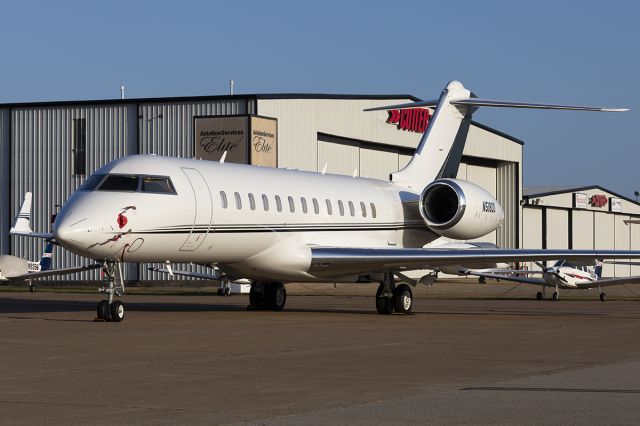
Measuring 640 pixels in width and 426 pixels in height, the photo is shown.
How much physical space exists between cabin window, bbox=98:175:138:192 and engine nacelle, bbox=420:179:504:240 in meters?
8.48

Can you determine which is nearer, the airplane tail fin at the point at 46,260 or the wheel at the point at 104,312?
the wheel at the point at 104,312

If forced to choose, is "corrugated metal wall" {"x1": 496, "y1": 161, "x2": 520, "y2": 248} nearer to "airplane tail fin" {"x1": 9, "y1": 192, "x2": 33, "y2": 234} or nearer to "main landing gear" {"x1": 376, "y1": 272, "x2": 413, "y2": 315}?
"airplane tail fin" {"x1": 9, "y1": 192, "x2": 33, "y2": 234}

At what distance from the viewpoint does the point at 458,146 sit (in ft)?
97.2

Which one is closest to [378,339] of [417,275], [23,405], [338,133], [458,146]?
[23,405]

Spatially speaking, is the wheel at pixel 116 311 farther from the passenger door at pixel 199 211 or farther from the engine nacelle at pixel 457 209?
the engine nacelle at pixel 457 209

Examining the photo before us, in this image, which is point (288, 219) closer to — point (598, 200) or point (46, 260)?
point (46, 260)

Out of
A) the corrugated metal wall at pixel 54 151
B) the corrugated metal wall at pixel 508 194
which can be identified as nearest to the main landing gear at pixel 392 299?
the corrugated metal wall at pixel 54 151

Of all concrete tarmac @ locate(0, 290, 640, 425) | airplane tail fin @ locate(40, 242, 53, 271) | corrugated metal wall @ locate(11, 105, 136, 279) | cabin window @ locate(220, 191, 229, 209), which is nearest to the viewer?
concrete tarmac @ locate(0, 290, 640, 425)

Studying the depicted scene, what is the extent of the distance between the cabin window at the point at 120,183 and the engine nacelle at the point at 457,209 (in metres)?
8.48

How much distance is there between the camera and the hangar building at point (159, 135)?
46.6m

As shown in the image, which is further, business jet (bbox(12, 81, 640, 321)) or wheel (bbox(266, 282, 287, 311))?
wheel (bbox(266, 282, 287, 311))

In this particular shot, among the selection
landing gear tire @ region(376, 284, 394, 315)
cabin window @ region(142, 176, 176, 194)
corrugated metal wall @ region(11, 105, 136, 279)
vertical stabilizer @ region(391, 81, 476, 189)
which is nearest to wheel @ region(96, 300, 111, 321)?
cabin window @ region(142, 176, 176, 194)

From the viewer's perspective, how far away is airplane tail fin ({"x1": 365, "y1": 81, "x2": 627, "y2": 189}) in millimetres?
28516

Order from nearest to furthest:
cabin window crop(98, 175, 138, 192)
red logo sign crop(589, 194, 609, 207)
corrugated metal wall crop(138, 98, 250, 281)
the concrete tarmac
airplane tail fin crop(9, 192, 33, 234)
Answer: the concrete tarmac → cabin window crop(98, 175, 138, 192) → airplane tail fin crop(9, 192, 33, 234) → corrugated metal wall crop(138, 98, 250, 281) → red logo sign crop(589, 194, 609, 207)
